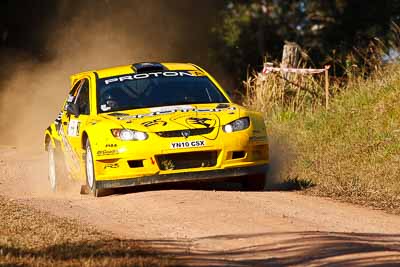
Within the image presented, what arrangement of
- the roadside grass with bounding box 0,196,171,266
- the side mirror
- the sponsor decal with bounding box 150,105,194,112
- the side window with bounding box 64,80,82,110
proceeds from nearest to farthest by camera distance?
1. the roadside grass with bounding box 0,196,171,266
2. the sponsor decal with bounding box 150,105,194,112
3. the side mirror
4. the side window with bounding box 64,80,82,110

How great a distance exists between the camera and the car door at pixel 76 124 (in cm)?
1392

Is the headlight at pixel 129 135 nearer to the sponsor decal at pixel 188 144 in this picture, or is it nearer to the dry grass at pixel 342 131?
the sponsor decal at pixel 188 144

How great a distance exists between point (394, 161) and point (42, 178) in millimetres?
5378

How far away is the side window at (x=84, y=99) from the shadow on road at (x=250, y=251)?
15.8 ft

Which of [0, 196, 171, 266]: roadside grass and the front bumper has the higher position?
[0, 196, 171, 266]: roadside grass

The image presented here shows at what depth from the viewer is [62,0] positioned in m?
32.2

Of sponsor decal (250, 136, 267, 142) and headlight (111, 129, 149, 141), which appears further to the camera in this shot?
sponsor decal (250, 136, 267, 142)

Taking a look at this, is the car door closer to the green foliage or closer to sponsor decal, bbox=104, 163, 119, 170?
sponsor decal, bbox=104, 163, 119, 170

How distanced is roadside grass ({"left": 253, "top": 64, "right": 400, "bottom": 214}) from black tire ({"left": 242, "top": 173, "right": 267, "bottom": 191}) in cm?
58

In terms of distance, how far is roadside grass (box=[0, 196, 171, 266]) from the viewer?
8656mm

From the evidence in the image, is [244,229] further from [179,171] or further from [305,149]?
[305,149]

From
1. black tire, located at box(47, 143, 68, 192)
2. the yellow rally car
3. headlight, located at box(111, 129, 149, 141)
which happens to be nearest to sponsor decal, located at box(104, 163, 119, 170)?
the yellow rally car

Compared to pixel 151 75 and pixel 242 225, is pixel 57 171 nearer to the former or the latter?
pixel 151 75

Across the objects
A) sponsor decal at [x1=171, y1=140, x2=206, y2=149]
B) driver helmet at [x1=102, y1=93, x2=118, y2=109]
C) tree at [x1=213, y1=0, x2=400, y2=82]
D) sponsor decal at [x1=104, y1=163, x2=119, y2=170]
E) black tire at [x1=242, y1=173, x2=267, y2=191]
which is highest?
driver helmet at [x1=102, y1=93, x2=118, y2=109]
